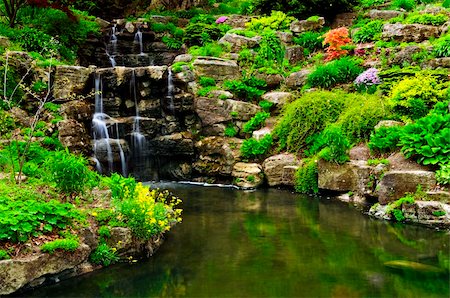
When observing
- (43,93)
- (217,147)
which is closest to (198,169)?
(217,147)

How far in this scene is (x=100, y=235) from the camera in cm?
805

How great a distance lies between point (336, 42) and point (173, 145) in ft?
27.4

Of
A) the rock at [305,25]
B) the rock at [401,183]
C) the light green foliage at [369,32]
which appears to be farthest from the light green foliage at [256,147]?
the rock at [305,25]

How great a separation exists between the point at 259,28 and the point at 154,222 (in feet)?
51.8

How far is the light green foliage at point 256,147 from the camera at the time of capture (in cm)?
1556

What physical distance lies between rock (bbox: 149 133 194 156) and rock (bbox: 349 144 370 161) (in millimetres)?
5981

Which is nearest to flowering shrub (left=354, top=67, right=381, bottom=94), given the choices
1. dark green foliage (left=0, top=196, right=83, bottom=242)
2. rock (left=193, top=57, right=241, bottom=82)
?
rock (left=193, top=57, right=241, bottom=82)

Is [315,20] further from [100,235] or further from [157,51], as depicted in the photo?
[100,235]

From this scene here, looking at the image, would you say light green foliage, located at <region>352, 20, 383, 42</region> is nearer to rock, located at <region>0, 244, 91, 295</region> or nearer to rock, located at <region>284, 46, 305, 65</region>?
rock, located at <region>284, 46, 305, 65</region>

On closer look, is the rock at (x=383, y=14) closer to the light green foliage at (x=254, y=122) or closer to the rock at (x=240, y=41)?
the rock at (x=240, y=41)

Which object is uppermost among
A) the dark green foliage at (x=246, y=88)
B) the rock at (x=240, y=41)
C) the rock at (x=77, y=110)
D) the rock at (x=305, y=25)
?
the rock at (x=305, y=25)

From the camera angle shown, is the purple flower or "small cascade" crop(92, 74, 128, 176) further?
the purple flower

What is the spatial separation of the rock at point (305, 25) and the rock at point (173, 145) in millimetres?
8558

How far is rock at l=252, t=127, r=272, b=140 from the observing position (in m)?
16.0
